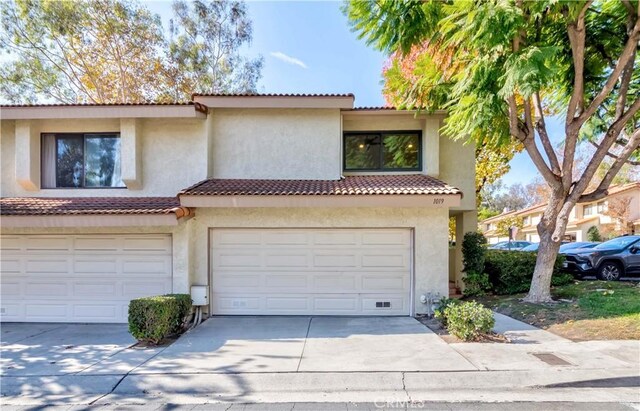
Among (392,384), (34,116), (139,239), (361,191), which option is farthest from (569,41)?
(34,116)

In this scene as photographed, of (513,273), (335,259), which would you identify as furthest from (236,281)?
(513,273)

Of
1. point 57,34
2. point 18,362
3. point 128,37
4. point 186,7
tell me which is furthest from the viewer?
point 186,7

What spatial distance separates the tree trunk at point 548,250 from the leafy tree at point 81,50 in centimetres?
1821

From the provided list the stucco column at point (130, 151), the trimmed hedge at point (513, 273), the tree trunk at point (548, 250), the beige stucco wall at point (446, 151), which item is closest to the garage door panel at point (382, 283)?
the beige stucco wall at point (446, 151)

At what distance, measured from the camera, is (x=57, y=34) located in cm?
1475

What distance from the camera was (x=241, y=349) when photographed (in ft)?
19.5

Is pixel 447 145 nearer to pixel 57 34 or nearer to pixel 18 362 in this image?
pixel 18 362

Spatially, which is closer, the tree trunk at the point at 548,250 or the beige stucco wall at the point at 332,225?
the beige stucco wall at the point at 332,225

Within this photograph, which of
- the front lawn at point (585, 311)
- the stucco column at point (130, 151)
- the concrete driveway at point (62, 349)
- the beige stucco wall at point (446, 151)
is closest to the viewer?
the concrete driveway at point (62, 349)

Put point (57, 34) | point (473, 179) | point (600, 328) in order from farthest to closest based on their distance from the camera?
1. point (57, 34)
2. point (473, 179)
3. point (600, 328)

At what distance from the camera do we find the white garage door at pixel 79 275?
26.7 ft

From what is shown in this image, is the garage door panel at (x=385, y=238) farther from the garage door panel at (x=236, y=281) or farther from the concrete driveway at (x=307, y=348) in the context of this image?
the garage door panel at (x=236, y=281)

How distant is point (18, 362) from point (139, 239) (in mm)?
3237

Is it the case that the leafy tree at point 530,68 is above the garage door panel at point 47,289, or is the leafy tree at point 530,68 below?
above
